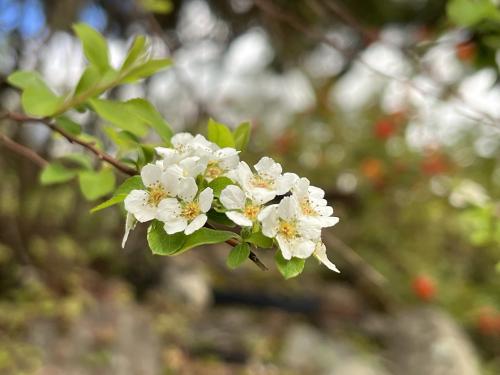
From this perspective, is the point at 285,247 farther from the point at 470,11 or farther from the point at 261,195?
the point at 470,11

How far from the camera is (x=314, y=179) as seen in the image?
14.1 ft

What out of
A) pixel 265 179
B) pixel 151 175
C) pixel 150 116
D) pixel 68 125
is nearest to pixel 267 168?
pixel 265 179

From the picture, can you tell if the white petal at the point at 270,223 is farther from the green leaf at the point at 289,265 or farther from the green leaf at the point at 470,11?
the green leaf at the point at 470,11

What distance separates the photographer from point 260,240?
0.56 meters

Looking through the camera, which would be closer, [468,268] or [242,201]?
[242,201]

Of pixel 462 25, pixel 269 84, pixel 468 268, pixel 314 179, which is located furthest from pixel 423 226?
pixel 462 25

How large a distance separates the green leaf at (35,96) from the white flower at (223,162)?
305 mm

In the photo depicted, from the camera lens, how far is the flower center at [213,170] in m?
0.61

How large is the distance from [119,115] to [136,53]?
0.08 metres

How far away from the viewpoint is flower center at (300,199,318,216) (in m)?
0.57

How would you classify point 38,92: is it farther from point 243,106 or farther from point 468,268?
point 468,268

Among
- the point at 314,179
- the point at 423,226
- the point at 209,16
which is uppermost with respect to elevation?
the point at 209,16

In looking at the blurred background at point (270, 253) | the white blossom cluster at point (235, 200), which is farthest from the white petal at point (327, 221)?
the blurred background at point (270, 253)

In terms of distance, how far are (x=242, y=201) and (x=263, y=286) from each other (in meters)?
3.71
